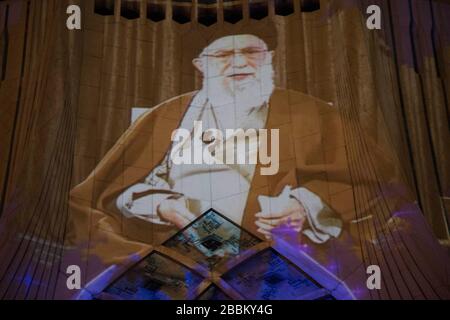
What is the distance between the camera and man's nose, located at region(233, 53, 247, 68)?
436 inches

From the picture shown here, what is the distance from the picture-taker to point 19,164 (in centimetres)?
1013

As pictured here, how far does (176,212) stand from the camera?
1027 centimetres

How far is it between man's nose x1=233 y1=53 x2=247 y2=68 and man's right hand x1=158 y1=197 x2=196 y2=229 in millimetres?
1839

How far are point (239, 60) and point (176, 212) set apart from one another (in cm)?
209

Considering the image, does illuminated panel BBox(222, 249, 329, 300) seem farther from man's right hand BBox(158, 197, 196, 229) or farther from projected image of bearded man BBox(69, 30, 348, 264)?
man's right hand BBox(158, 197, 196, 229)

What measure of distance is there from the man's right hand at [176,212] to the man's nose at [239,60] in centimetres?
184

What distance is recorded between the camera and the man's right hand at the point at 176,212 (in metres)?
10.2

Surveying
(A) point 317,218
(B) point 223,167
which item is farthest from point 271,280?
(B) point 223,167

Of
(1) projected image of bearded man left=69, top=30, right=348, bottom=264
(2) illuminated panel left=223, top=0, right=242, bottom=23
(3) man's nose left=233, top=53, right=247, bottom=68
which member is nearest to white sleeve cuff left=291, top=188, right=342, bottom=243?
(1) projected image of bearded man left=69, top=30, right=348, bottom=264

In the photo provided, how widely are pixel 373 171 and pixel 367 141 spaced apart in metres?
0.35

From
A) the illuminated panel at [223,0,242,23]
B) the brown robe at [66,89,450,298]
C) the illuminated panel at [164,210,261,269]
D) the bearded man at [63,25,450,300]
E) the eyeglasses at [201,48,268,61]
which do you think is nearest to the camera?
the brown robe at [66,89,450,298]

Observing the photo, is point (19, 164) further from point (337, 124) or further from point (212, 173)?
point (337, 124)

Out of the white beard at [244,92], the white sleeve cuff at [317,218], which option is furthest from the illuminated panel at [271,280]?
the white beard at [244,92]

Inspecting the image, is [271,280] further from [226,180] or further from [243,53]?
[243,53]
